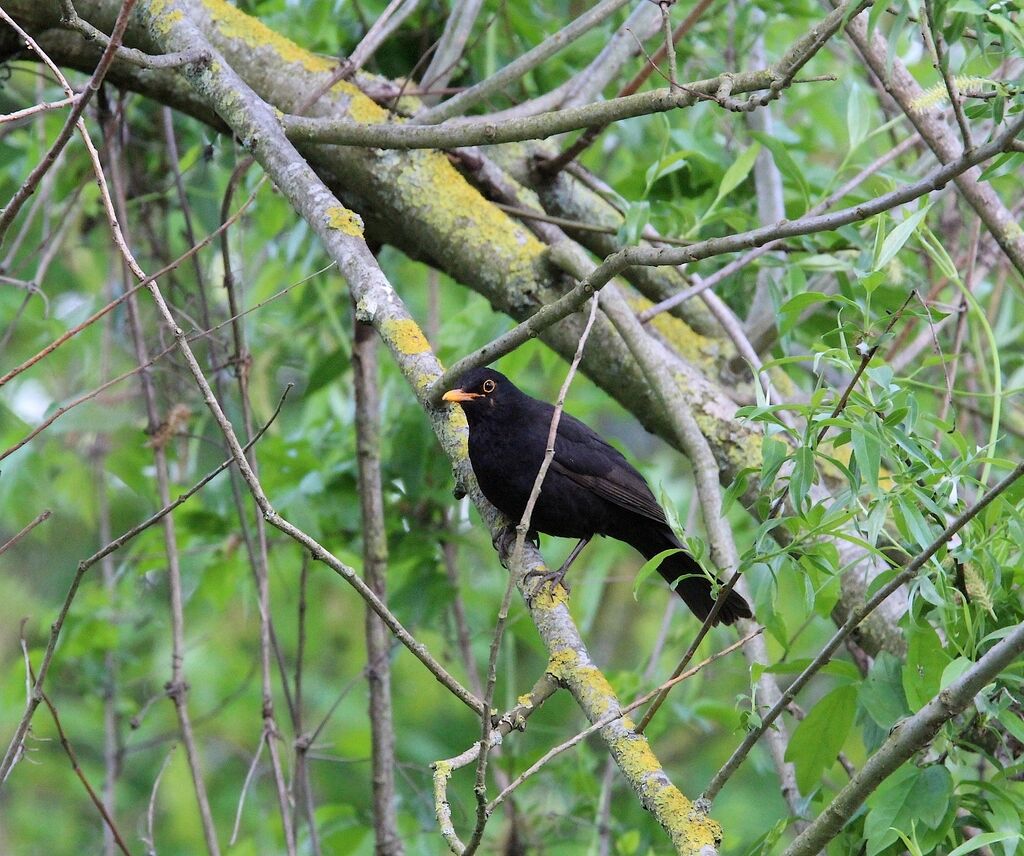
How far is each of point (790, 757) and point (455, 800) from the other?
195 cm

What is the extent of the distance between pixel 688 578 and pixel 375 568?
4.22ft

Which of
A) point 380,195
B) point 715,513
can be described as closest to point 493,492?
point 715,513

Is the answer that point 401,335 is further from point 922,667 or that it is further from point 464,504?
point 464,504

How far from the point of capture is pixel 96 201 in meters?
6.18

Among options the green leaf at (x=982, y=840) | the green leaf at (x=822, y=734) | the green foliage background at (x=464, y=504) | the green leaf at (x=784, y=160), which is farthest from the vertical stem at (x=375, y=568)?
the green leaf at (x=982, y=840)

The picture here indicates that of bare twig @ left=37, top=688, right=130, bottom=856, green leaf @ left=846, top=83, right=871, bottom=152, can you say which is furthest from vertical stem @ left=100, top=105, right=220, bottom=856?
green leaf @ left=846, top=83, right=871, bottom=152

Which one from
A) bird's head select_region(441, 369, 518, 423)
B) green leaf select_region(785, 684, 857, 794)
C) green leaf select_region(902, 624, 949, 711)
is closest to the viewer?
green leaf select_region(902, 624, 949, 711)

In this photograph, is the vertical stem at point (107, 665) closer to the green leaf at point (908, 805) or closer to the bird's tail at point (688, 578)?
the bird's tail at point (688, 578)

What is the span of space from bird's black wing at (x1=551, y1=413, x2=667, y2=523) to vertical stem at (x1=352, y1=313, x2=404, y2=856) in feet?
2.46

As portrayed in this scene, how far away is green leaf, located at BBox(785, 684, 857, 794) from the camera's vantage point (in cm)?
289

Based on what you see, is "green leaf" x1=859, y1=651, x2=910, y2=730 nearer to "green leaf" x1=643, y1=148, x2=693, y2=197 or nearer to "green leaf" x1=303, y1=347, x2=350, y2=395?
"green leaf" x1=643, y1=148, x2=693, y2=197

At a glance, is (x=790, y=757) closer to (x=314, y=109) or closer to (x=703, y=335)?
(x=703, y=335)

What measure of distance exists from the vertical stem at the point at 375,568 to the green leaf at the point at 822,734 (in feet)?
6.34

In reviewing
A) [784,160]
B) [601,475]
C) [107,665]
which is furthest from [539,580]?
[107,665]
